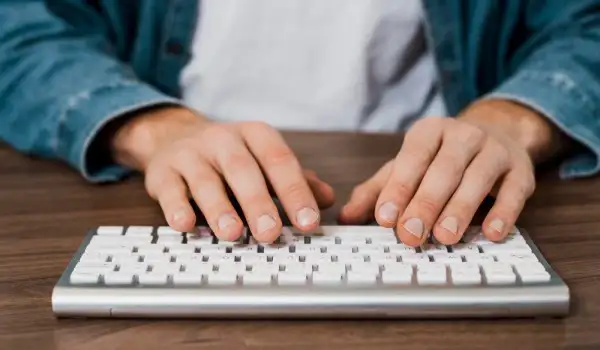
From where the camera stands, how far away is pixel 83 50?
0.87 meters

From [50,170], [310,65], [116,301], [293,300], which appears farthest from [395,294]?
[310,65]

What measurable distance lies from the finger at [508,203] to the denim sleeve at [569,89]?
0.13 meters

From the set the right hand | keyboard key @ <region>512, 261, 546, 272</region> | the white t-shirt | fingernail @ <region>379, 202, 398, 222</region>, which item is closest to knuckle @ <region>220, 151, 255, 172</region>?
the right hand

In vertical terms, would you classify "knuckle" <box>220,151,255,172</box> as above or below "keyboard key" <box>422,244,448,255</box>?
below

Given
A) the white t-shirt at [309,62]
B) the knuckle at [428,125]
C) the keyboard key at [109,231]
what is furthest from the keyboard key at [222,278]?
the white t-shirt at [309,62]

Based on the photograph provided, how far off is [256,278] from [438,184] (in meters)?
0.17

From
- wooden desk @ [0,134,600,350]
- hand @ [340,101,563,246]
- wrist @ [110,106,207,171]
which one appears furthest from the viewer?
wrist @ [110,106,207,171]

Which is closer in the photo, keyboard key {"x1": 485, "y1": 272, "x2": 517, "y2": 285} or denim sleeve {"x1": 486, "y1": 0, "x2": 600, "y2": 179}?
keyboard key {"x1": 485, "y1": 272, "x2": 517, "y2": 285}

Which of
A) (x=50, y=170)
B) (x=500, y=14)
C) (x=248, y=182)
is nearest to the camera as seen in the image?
(x=248, y=182)

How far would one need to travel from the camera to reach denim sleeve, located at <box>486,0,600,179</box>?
2.62 ft

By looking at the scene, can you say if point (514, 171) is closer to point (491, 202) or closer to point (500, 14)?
point (491, 202)

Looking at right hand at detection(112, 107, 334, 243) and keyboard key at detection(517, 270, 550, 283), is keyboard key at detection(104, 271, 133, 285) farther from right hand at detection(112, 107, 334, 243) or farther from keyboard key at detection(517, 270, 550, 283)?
keyboard key at detection(517, 270, 550, 283)

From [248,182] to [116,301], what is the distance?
→ 150 mm

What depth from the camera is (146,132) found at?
0.77 metres
